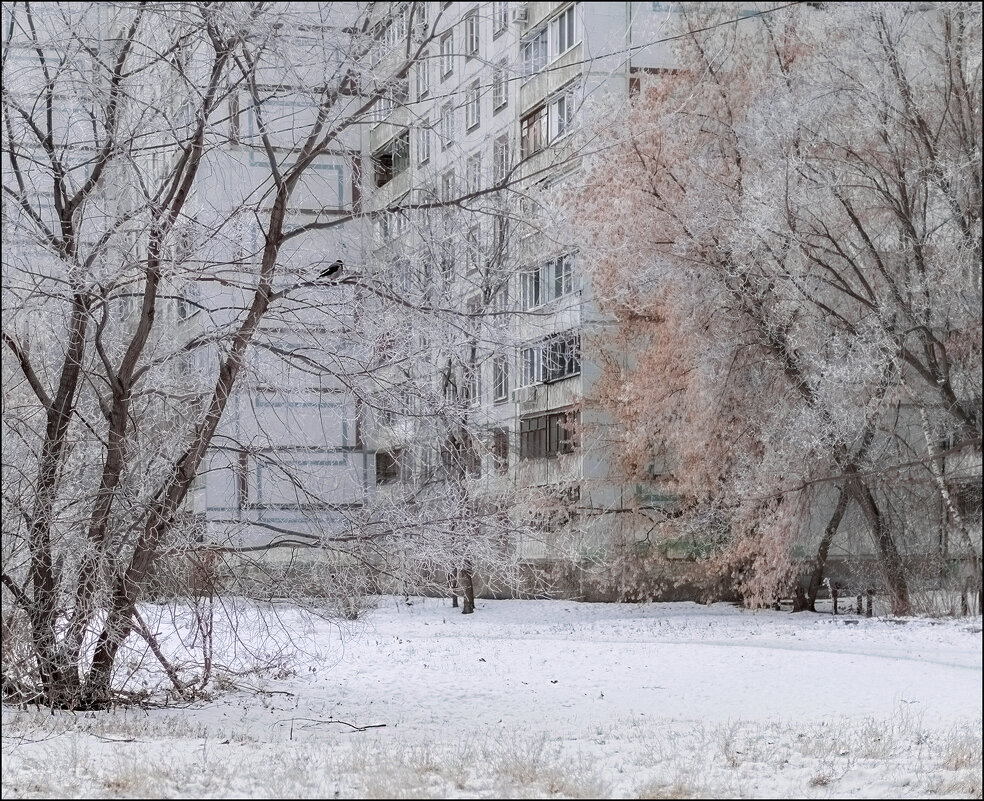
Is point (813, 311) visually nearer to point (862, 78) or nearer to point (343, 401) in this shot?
point (862, 78)

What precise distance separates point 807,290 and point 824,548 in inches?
160

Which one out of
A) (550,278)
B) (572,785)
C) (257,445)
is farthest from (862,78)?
(572,785)

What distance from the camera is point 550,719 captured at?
9375 millimetres

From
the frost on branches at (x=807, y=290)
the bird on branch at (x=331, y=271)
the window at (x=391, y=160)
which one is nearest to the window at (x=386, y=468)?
the window at (x=391, y=160)

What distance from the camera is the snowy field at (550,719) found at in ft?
19.4

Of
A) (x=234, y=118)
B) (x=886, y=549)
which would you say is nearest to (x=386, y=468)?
(x=234, y=118)

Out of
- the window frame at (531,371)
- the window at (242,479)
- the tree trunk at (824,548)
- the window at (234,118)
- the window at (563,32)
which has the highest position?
the window at (563,32)

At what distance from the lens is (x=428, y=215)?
9.13 meters

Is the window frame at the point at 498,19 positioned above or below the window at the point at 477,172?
above

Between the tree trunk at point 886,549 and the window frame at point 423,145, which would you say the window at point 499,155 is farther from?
the tree trunk at point 886,549

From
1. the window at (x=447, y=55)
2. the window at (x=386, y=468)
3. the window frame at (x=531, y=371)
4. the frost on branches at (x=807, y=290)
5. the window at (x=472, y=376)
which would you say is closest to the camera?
the window at (x=447, y=55)

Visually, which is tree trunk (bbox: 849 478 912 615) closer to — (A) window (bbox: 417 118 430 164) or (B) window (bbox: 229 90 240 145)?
(A) window (bbox: 417 118 430 164)

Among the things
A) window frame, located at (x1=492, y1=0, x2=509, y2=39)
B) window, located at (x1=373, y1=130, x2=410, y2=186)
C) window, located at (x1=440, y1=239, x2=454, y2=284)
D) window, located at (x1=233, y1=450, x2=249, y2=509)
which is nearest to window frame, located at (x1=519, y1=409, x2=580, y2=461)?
window frame, located at (x1=492, y1=0, x2=509, y2=39)

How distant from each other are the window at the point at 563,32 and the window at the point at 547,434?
580 cm
